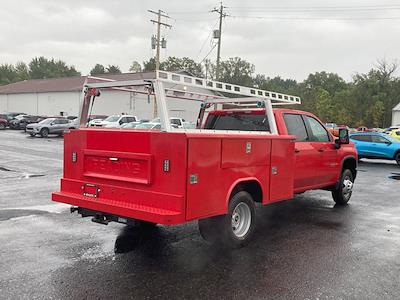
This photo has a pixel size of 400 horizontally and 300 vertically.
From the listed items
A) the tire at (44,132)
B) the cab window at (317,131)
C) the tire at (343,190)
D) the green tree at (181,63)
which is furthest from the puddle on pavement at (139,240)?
the green tree at (181,63)

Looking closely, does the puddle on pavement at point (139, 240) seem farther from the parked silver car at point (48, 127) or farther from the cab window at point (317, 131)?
the parked silver car at point (48, 127)

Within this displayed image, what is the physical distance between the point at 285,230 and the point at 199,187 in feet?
8.47

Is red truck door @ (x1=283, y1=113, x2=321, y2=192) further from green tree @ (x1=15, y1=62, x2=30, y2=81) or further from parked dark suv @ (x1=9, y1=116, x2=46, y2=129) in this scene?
green tree @ (x1=15, y1=62, x2=30, y2=81)

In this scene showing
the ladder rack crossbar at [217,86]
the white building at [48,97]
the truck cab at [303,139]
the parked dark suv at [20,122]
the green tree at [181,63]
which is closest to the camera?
the ladder rack crossbar at [217,86]

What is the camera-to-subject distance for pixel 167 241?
19.6 feet

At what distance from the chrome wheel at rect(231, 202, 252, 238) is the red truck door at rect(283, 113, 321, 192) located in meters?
1.58

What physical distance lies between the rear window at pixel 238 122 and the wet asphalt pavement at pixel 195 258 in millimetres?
1657

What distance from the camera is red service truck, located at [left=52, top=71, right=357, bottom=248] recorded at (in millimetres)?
4680

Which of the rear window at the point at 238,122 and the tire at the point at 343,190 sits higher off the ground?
the rear window at the point at 238,122

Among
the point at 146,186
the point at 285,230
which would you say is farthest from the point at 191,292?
the point at 285,230

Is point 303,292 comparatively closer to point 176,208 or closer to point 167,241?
point 176,208

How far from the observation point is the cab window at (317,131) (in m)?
7.83

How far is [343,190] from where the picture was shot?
892 cm

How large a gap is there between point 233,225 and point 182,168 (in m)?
1.48
